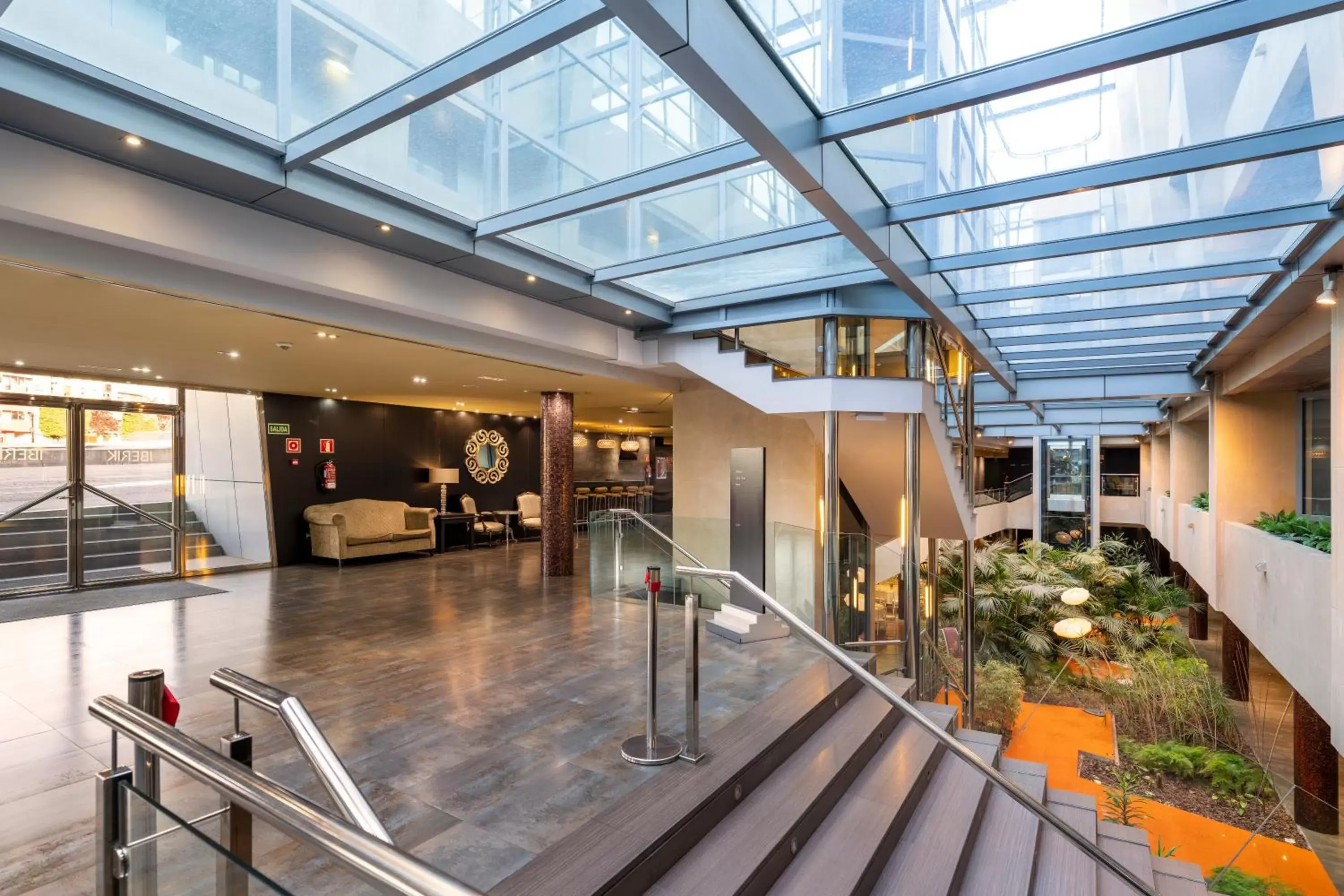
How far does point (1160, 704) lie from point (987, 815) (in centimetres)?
885

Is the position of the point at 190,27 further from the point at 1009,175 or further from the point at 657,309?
the point at 657,309

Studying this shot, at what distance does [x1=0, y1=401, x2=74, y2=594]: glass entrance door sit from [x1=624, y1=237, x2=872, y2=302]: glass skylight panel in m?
8.12

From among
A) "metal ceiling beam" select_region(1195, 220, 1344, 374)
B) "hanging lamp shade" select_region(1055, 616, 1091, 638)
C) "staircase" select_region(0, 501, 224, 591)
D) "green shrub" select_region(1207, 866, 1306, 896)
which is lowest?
"green shrub" select_region(1207, 866, 1306, 896)

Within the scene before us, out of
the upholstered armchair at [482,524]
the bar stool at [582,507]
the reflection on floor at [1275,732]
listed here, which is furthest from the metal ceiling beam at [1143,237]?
the bar stool at [582,507]

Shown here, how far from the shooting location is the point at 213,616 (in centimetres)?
729

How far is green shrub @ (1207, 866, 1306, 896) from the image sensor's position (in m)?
5.80

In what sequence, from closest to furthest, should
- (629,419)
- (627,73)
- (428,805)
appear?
(428,805), (627,73), (629,419)

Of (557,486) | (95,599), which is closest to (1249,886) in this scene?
(557,486)

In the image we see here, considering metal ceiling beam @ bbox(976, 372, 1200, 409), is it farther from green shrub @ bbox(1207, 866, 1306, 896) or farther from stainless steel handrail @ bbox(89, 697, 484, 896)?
stainless steel handrail @ bbox(89, 697, 484, 896)

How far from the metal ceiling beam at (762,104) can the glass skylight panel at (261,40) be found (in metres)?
0.71

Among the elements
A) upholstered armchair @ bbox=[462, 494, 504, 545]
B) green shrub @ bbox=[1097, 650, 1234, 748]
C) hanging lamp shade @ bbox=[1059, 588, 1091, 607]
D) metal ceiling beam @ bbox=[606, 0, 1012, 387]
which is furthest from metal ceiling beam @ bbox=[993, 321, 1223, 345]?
upholstered armchair @ bbox=[462, 494, 504, 545]

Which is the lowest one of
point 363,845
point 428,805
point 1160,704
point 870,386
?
point 1160,704

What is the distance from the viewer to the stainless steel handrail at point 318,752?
134cm

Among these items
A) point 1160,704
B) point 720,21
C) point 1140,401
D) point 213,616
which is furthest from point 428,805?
point 1140,401
